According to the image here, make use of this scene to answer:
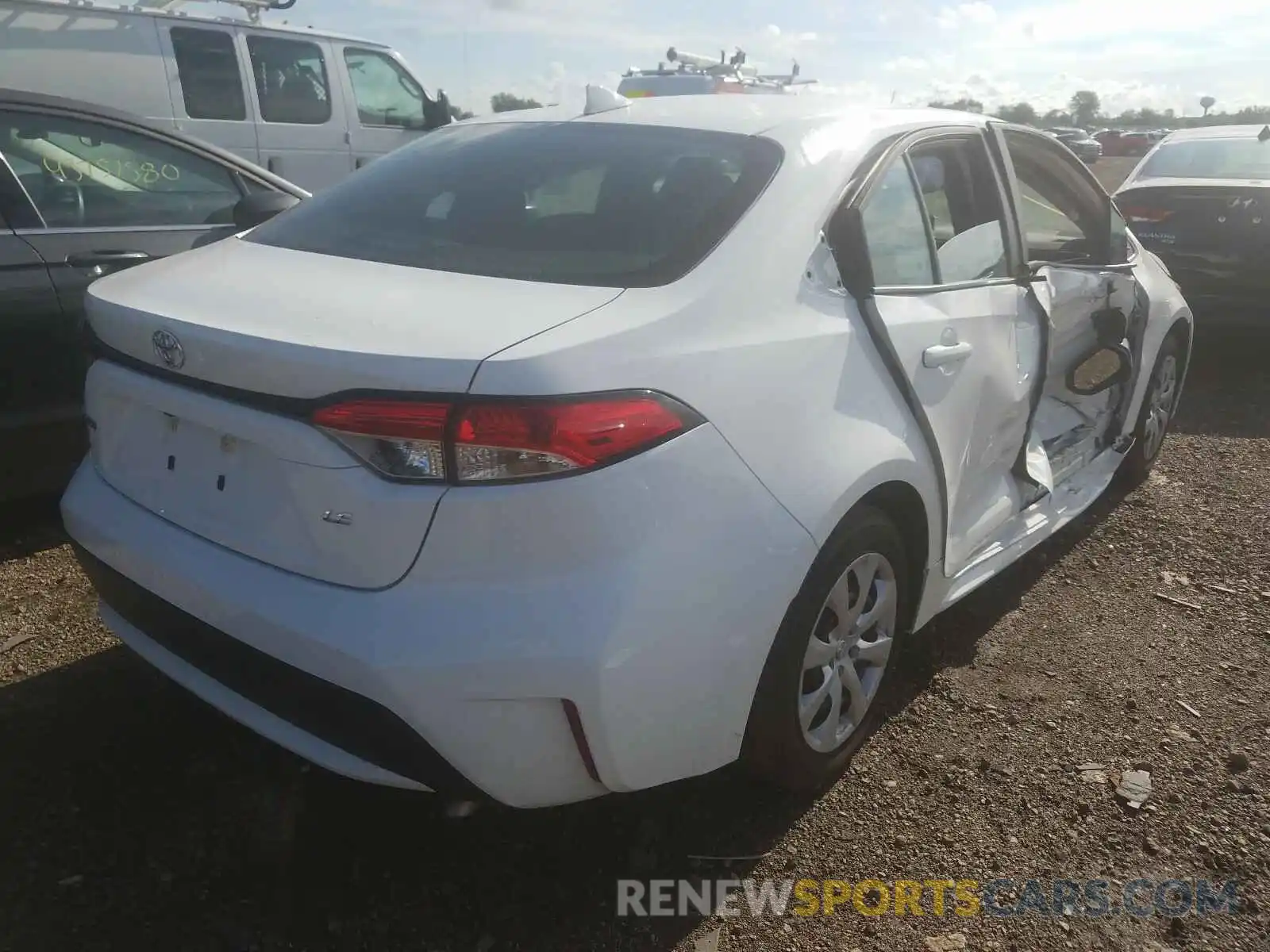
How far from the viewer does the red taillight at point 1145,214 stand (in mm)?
6566

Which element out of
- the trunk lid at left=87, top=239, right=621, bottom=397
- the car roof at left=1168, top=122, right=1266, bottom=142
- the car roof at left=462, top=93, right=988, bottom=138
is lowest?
the car roof at left=1168, top=122, right=1266, bottom=142

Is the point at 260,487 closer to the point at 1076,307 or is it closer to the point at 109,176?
the point at 109,176

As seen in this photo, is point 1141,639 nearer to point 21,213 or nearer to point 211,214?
point 211,214

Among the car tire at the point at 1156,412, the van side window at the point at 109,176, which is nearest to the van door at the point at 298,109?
the van side window at the point at 109,176

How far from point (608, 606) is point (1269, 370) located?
6.54 m

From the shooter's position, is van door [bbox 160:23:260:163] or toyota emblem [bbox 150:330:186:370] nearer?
toyota emblem [bbox 150:330:186:370]

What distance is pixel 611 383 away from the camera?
1777 mm

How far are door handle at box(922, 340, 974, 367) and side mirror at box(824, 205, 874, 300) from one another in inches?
10.0

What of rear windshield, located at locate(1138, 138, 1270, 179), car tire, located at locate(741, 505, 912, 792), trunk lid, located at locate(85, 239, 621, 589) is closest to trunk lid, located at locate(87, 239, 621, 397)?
trunk lid, located at locate(85, 239, 621, 589)

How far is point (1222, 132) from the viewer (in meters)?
7.52

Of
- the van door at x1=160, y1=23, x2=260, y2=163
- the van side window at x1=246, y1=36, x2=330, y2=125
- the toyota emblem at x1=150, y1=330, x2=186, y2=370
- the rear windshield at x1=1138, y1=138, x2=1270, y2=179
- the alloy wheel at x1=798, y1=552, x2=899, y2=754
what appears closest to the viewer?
the toyota emblem at x1=150, y1=330, x2=186, y2=370

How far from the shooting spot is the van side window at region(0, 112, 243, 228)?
3527mm

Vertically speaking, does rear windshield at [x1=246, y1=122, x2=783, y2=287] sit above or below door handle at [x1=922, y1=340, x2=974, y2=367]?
above

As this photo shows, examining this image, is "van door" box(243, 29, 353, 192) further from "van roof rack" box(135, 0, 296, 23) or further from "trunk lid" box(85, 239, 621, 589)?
"trunk lid" box(85, 239, 621, 589)
